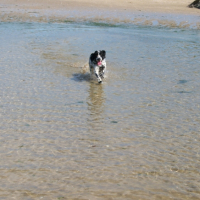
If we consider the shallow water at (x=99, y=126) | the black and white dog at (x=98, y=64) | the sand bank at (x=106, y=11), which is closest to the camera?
the shallow water at (x=99, y=126)

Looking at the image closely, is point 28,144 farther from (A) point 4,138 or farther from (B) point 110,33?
(B) point 110,33

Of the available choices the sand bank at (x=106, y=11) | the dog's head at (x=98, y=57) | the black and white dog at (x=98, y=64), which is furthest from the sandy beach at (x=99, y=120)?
the sand bank at (x=106, y=11)

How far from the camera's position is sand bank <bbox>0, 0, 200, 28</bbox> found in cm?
2109

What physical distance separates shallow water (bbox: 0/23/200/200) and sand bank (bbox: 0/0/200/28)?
408 inches

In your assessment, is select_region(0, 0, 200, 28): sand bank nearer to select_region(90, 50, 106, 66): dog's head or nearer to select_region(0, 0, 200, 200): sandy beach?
select_region(0, 0, 200, 200): sandy beach

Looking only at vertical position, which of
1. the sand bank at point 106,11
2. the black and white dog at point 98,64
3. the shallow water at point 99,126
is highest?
the sand bank at point 106,11

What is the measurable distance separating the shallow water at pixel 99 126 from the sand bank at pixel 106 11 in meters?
10.4

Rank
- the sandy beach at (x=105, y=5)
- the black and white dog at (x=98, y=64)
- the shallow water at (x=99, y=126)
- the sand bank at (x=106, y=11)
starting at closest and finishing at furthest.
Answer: the shallow water at (x=99, y=126), the black and white dog at (x=98, y=64), the sand bank at (x=106, y=11), the sandy beach at (x=105, y=5)

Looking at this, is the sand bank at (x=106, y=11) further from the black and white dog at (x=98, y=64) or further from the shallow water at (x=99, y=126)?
the black and white dog at (x=98, y=64)

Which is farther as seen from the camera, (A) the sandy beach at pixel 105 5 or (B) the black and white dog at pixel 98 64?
(A) the sandy beach at pixel 105 5

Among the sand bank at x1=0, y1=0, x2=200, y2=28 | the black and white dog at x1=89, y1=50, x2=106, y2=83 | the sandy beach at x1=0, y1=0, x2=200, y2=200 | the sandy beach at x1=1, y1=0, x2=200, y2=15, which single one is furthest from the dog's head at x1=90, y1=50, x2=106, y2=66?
the sandy beach at x1=1, y1=0, x2=200, y2=15

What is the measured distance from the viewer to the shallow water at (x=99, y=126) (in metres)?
3.65

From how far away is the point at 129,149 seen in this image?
14.8ft

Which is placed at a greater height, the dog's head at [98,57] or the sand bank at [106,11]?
the sand bank at [106,11]
